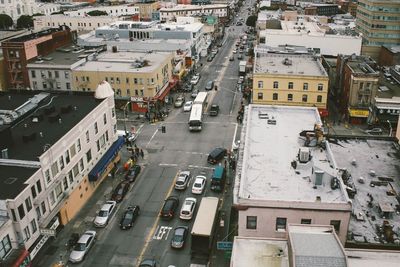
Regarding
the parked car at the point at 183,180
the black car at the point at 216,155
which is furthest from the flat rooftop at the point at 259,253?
the black car at the point at 216,155

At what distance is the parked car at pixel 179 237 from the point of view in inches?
1874

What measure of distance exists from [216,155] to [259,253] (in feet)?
118

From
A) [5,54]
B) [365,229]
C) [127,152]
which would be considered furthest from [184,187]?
[5,54]

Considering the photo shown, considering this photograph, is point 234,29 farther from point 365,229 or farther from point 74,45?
point 365,229

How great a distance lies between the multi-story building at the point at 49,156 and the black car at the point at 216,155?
47.2ft

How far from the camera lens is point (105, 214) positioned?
52938 mm

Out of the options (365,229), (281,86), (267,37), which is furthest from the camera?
(267,37)

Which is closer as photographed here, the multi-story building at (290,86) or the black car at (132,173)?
the black car at (132,173)

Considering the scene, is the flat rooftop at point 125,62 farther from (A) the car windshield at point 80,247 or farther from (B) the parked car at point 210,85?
(A) the car windshield at point 80,247

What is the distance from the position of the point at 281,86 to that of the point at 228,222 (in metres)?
33.2

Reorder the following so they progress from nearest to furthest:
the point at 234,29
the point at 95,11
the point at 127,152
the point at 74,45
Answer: the point at 127,152 < the point at 74,45 < the point at 95,11 < the point at 234,29

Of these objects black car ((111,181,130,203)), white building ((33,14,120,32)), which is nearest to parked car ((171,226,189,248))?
black car ((111,181,130,203))

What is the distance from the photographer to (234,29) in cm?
19888

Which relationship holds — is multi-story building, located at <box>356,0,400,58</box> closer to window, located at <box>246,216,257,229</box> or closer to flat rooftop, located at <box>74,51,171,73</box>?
flat rooftop, located at <box>74,51,171,73</box>
